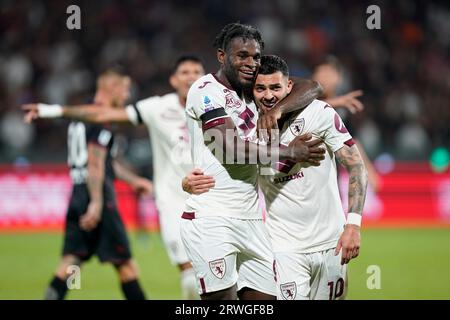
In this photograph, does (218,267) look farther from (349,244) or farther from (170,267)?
(170,267)

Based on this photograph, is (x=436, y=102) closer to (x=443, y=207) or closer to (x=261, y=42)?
(x=443, y=207)

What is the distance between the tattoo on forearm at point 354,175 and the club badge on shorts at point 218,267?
2.97 feet

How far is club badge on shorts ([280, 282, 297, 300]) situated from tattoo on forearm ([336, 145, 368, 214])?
2.18ft

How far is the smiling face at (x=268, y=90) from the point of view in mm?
5395

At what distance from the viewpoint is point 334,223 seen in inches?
222

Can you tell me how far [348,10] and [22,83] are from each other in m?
7.65

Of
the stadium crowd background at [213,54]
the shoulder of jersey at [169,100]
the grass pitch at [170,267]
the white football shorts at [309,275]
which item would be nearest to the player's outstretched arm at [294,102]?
the white football shorts at [309,275]

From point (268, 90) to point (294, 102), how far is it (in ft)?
0.68

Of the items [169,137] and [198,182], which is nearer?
[198,182]

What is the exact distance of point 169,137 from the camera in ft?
25.1

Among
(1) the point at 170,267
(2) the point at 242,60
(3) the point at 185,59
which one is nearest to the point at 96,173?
(3) the point at 185,59

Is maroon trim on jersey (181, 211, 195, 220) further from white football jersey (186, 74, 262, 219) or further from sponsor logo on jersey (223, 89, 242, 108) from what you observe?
sponsor logo on jersey (223, 89, 242, 108)

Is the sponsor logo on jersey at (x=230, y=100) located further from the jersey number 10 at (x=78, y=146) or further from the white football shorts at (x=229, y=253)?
the jersey number 10 at (x=78, y=146)
